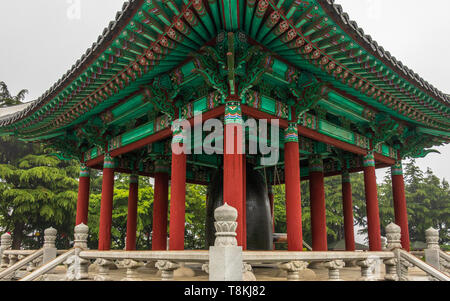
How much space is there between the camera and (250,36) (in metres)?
7.45

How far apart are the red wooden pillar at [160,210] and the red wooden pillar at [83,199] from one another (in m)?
2.60

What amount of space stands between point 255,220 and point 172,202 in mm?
3846

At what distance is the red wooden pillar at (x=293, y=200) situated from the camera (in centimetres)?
826

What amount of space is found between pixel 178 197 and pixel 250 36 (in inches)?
153

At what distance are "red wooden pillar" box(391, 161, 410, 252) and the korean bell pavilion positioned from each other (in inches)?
1.8

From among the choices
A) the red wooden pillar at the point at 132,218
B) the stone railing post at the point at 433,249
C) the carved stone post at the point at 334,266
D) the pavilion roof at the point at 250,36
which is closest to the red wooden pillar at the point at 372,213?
the stone railing post at the point at 433,249

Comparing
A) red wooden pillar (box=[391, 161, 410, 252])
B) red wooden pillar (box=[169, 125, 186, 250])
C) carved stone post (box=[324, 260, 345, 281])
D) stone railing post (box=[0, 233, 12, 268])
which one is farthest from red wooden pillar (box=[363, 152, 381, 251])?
stone railing post (box=[0, 233, 12, 268])

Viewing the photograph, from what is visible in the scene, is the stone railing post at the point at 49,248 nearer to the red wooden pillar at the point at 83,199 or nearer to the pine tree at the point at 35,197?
the red wooden pillar at the point at 83,199

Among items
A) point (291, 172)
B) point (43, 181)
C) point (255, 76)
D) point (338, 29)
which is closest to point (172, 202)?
point (291, 172)

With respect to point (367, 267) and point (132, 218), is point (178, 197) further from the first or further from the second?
point (132, 218)

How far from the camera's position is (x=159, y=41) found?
7.06 metres

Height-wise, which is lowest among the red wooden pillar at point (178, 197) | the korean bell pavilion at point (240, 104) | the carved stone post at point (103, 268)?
the carved stone post at point (103, 268)

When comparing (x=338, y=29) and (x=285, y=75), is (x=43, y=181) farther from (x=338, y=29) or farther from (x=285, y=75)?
(x=338, y=29)

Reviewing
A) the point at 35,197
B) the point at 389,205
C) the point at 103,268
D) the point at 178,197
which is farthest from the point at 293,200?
the point at 389,205
